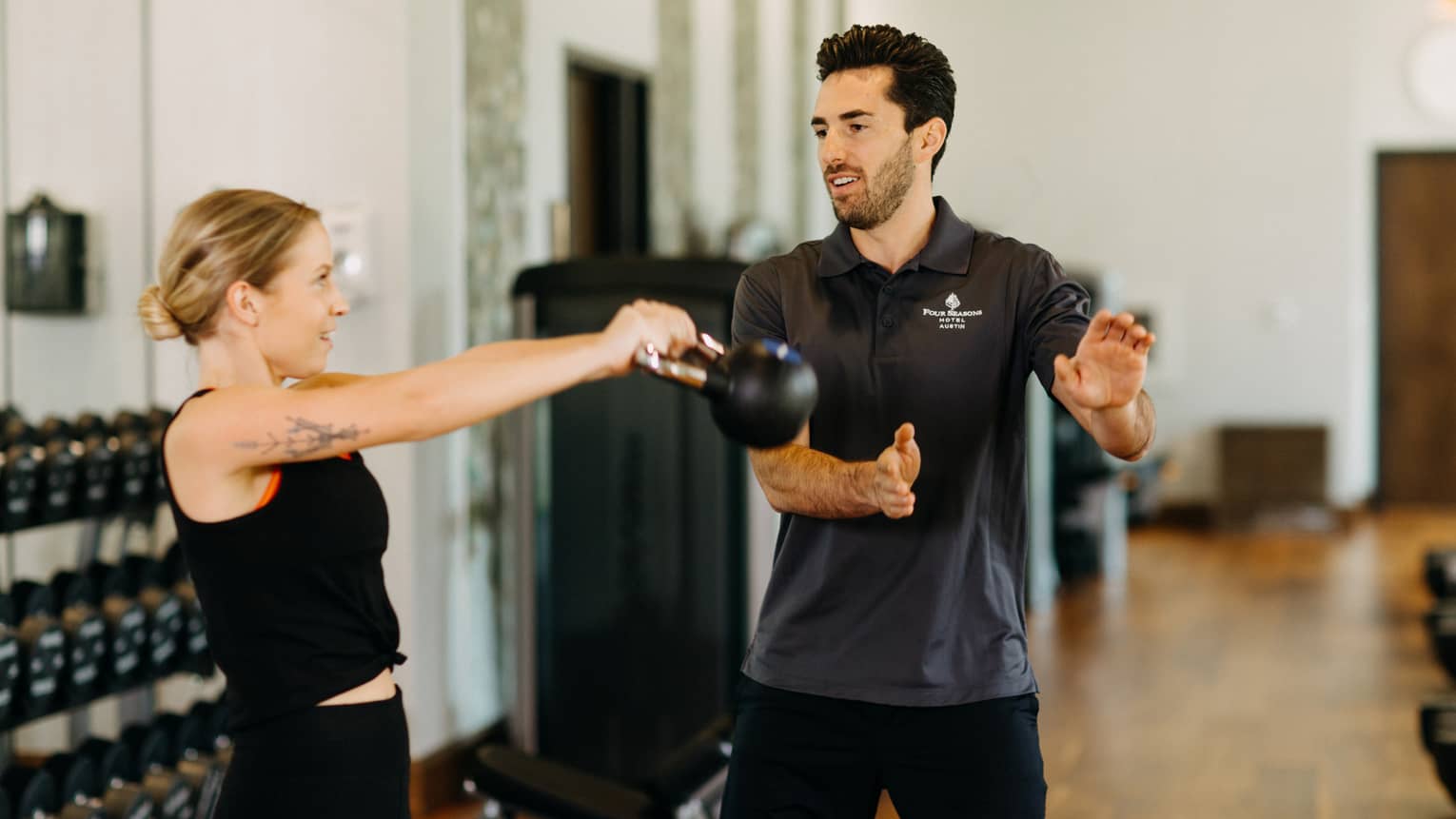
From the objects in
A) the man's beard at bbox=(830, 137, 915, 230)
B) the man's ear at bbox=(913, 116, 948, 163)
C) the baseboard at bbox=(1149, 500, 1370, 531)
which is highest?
the man's ear at bbox=(913, 116, 948, 163)

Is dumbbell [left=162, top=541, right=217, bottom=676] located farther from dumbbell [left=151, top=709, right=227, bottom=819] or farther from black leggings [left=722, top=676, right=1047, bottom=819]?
black leggings [left=722, top=676, right=1047, bottom=819]

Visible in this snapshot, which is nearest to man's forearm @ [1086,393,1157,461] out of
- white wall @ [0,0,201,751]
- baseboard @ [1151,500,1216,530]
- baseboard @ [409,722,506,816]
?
baseboard @ [409,722,506,816]

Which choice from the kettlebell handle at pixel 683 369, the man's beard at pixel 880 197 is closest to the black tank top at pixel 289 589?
the kettlebell handle at pixel 683 369

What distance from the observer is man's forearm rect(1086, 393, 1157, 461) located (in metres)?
1.55

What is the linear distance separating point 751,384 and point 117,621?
205cm

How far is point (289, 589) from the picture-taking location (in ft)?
5.01

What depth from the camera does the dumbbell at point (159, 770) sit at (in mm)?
2971

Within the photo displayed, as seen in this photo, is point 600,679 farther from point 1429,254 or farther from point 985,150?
point 1429,254

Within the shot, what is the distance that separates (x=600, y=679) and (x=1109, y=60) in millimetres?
6752

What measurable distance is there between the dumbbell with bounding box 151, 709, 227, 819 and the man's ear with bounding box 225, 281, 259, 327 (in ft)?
5.74

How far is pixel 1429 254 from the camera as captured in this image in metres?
9.38

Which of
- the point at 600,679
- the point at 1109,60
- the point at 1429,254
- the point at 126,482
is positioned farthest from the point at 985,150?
the point at 126,482

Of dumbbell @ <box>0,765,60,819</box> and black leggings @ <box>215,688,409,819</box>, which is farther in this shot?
dumbbell @ <box>0,765,60,819</box>

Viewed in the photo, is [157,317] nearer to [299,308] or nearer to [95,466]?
[299,308]
